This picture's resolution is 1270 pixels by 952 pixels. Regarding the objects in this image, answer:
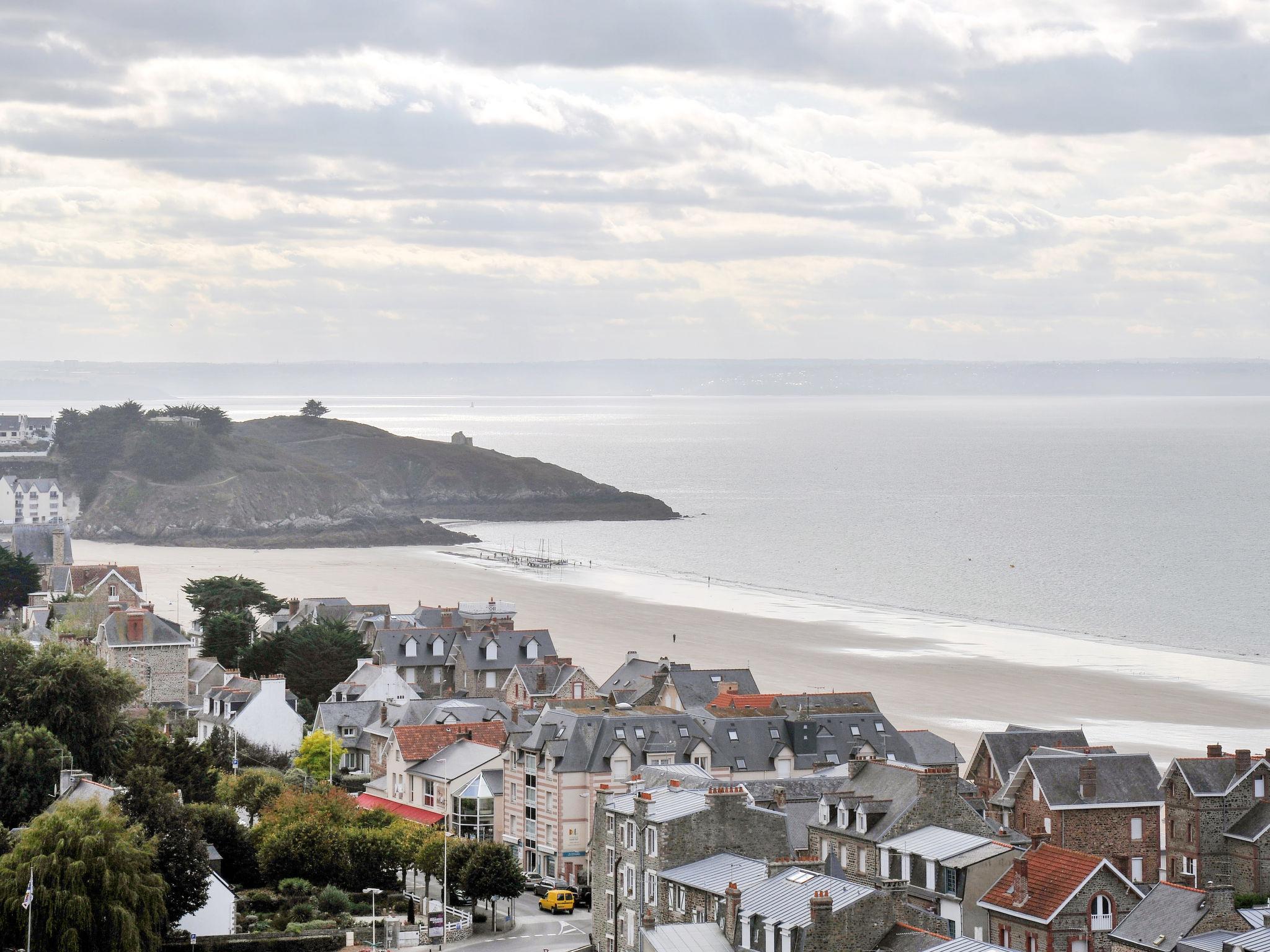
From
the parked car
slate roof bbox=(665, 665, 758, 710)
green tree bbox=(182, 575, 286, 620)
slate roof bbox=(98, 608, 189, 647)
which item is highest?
green tree bbox=(182, 575, 286, 620)

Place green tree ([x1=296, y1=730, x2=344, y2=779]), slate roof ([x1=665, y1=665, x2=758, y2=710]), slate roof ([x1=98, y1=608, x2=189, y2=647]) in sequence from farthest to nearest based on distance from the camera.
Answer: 1. slate roof ([x1=98, y1=608, x2=189, y2=647])
2. slate roof ([x1=665, y1=665, x2=758, y2=710])
3. green tree ([x1=296, y1=730, x2=344, y2=779])

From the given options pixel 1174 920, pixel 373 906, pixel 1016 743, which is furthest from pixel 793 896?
pixel 1016 743

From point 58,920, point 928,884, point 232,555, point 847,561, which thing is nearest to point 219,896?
point 58,920

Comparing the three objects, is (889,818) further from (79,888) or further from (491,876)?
(79,888)

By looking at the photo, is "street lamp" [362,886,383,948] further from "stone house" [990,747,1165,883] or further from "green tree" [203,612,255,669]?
"green tree" [203,612,255,669]

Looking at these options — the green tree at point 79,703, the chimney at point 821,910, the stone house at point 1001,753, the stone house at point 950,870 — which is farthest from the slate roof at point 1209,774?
the green tree at point 79,703

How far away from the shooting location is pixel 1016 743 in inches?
2016

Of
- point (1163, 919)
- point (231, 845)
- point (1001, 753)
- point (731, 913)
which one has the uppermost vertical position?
point (1001, 753)

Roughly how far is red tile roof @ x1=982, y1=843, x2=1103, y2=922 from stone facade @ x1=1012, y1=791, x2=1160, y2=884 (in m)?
7.36

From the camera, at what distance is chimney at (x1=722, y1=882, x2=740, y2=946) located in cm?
3489

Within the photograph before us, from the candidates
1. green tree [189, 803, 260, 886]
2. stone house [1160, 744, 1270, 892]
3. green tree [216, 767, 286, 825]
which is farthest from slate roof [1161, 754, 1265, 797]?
green tree [216, 767, 286, 825]

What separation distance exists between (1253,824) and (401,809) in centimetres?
2628

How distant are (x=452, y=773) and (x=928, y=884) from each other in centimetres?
2211

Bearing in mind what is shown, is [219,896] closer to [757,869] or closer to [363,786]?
[757,869]
